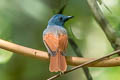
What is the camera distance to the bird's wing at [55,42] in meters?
1.70

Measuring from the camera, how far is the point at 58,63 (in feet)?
5.21

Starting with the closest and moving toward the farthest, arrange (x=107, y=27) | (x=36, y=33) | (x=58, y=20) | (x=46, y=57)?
(x=46, y=57) → (x=107, y=27) → (x=36, y=33) → (x=58, y=20)

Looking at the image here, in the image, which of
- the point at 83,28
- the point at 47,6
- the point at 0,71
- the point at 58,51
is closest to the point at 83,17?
the point at 83,28

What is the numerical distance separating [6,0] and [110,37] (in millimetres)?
704

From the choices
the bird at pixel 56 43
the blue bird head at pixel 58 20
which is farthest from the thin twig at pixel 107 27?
the blue bird head at pixel 58 20

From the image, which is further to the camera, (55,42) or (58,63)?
(55,42)

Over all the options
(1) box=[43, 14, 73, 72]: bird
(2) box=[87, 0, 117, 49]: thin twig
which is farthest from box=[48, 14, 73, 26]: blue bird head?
(2) box=[87, 0, 117, 49]: thin twig

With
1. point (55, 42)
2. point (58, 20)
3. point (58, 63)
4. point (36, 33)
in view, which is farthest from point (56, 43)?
point (58, 20)

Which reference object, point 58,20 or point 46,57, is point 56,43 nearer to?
point 46,57

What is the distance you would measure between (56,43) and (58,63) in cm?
19

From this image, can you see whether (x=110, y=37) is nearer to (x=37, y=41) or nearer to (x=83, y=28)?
(x=83, y=28)

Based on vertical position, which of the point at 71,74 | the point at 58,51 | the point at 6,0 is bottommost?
the point at 71,74

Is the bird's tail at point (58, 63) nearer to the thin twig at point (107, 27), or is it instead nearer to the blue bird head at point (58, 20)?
the thin twig at point (107, 27)

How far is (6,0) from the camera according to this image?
210 centimetres
